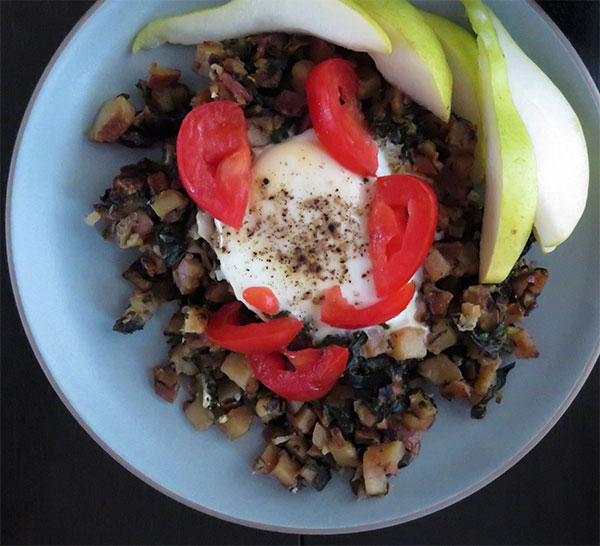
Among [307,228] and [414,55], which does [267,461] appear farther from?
[414,55]

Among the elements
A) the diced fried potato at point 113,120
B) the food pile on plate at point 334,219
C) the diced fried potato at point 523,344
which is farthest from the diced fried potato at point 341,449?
the diced fried potato at point 113,120

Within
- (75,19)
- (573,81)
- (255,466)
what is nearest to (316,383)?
(255,466)

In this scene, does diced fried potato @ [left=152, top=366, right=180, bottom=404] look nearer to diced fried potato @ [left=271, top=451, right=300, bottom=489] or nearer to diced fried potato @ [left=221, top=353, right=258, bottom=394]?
diced fried potato @ [left=221, top=353, right=258, bottom=394]

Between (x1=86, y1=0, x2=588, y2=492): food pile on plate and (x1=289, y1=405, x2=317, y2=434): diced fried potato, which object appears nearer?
(x1=86, y1=0, x2=588, y2=492): food pile on plate

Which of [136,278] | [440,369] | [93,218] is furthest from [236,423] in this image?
[93,218]

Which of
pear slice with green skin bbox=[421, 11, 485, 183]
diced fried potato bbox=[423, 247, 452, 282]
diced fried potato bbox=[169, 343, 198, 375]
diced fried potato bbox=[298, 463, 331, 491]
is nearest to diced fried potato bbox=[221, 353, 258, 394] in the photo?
diced fried potato bbox=[169, 343, 198, 375]

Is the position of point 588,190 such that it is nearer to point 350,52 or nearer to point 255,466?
point 350,52
